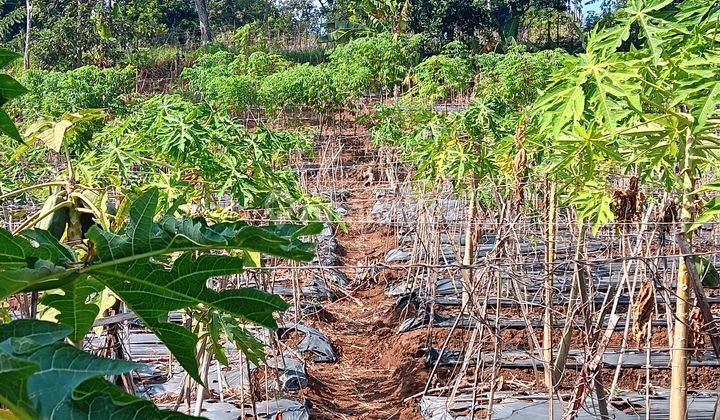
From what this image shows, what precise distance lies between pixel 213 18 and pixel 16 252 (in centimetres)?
2836

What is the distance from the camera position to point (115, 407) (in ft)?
2.09

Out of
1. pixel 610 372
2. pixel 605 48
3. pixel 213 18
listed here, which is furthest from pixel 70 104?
pixel 213 18

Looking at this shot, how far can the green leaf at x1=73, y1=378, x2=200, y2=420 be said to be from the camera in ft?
2.05

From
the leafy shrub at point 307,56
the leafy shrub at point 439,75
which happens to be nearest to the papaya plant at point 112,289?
the leafy shrub at point 439,75

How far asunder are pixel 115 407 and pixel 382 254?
8.53 m

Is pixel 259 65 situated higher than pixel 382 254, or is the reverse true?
pixel 259 65

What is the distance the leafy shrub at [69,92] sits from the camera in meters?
10.7

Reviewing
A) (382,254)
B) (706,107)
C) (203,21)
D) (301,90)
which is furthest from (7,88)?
(203,21)

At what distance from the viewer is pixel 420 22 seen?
21453 millimetres

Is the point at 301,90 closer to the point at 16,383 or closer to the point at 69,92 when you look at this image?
the point at 69,92

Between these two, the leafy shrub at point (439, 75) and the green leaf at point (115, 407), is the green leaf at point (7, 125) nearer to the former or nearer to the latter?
the green leaf at point (115, 407)

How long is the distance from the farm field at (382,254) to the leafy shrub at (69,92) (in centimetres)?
7

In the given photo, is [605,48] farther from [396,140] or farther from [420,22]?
[420,22]

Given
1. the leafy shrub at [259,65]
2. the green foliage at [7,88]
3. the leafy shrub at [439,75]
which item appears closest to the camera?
the green foliage at [7,88]
